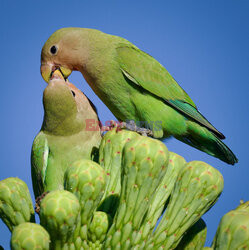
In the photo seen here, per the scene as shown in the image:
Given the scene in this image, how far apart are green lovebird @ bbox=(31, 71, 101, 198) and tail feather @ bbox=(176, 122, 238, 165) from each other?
126cm

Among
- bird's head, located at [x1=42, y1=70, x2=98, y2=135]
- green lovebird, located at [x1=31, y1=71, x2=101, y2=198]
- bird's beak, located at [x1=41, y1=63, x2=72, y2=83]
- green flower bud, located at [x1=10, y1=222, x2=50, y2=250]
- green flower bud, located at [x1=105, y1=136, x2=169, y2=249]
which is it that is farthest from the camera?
bird's beak, located at [x1=41, y1=63, x2=72, y2=83]

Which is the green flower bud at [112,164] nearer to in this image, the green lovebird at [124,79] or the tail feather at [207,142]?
the green lovebird at [124,79]

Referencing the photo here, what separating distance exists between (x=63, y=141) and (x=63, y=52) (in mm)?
1007

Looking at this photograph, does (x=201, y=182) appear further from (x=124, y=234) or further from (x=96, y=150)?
(x=96, y=150)

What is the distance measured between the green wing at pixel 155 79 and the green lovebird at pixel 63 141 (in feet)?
2.72

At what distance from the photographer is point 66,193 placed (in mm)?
1084

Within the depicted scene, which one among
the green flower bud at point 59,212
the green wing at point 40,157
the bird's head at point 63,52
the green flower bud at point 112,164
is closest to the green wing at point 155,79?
the bird's head at point 63,52

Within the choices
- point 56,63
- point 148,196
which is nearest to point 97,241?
point 148,196

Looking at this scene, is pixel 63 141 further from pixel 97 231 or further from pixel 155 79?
pixel 155 79

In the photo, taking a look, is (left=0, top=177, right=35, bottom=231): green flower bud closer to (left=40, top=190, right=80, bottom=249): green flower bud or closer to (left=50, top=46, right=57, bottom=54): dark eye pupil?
(left=40, top=190, right=80, bottom=249): green flower bud

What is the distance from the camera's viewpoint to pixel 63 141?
2.00 m

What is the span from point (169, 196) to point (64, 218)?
0.58 m

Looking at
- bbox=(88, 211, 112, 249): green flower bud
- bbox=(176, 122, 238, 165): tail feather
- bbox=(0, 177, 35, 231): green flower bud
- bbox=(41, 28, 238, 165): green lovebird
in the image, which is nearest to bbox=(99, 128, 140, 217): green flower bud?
bbox=(88, 211, 112, 249): green flower bud

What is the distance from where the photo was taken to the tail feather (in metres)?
2.90
